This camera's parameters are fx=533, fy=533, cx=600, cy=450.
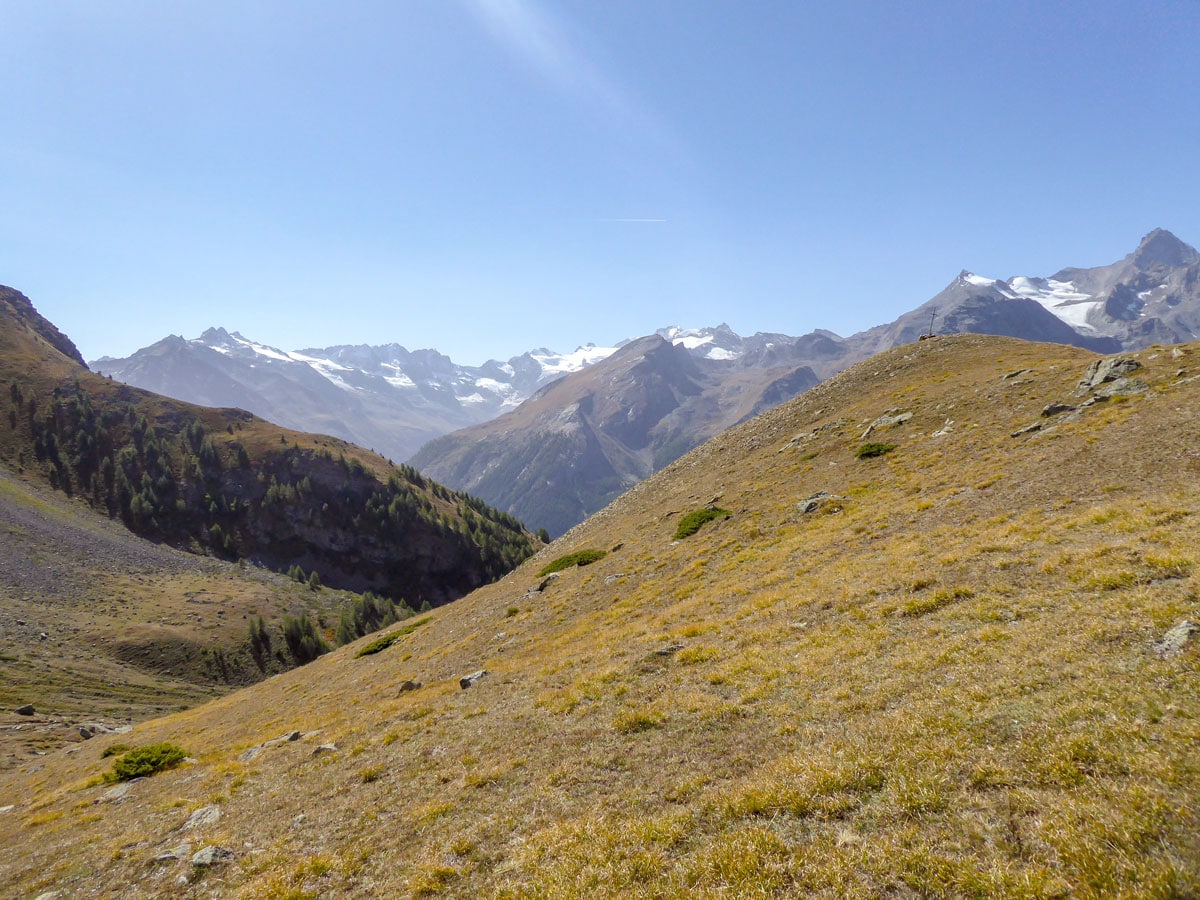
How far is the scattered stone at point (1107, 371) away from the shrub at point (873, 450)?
1172 cm

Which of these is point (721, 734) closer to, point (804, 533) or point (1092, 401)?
point (804, 533)

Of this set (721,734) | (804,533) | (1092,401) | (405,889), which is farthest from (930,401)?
(405,889)

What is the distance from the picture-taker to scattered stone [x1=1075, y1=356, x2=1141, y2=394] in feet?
114

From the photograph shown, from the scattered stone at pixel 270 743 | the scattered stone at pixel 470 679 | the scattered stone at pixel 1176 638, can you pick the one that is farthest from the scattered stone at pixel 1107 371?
the scattered stone at pixel 270 743

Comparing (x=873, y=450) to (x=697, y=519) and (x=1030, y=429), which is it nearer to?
(x=1030, y=429)

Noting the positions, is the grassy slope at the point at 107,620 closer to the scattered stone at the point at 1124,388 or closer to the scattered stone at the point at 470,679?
the scattered stone at the point at 470,679

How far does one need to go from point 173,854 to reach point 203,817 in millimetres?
2825

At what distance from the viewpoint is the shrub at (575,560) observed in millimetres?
40625

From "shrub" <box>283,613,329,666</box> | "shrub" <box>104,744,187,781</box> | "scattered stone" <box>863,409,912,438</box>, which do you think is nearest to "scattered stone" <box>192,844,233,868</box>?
"shrub" <box>104,744,187,781</box>

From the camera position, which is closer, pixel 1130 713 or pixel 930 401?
pixel 1130 713

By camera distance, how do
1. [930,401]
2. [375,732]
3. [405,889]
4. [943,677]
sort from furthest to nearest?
[930,401]
[375,732]
[943,677]
[405,889]

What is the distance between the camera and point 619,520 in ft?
182

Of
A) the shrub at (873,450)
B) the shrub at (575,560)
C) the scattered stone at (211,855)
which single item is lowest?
the scattered stone at (211,855)

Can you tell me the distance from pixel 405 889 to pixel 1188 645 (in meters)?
15.6
